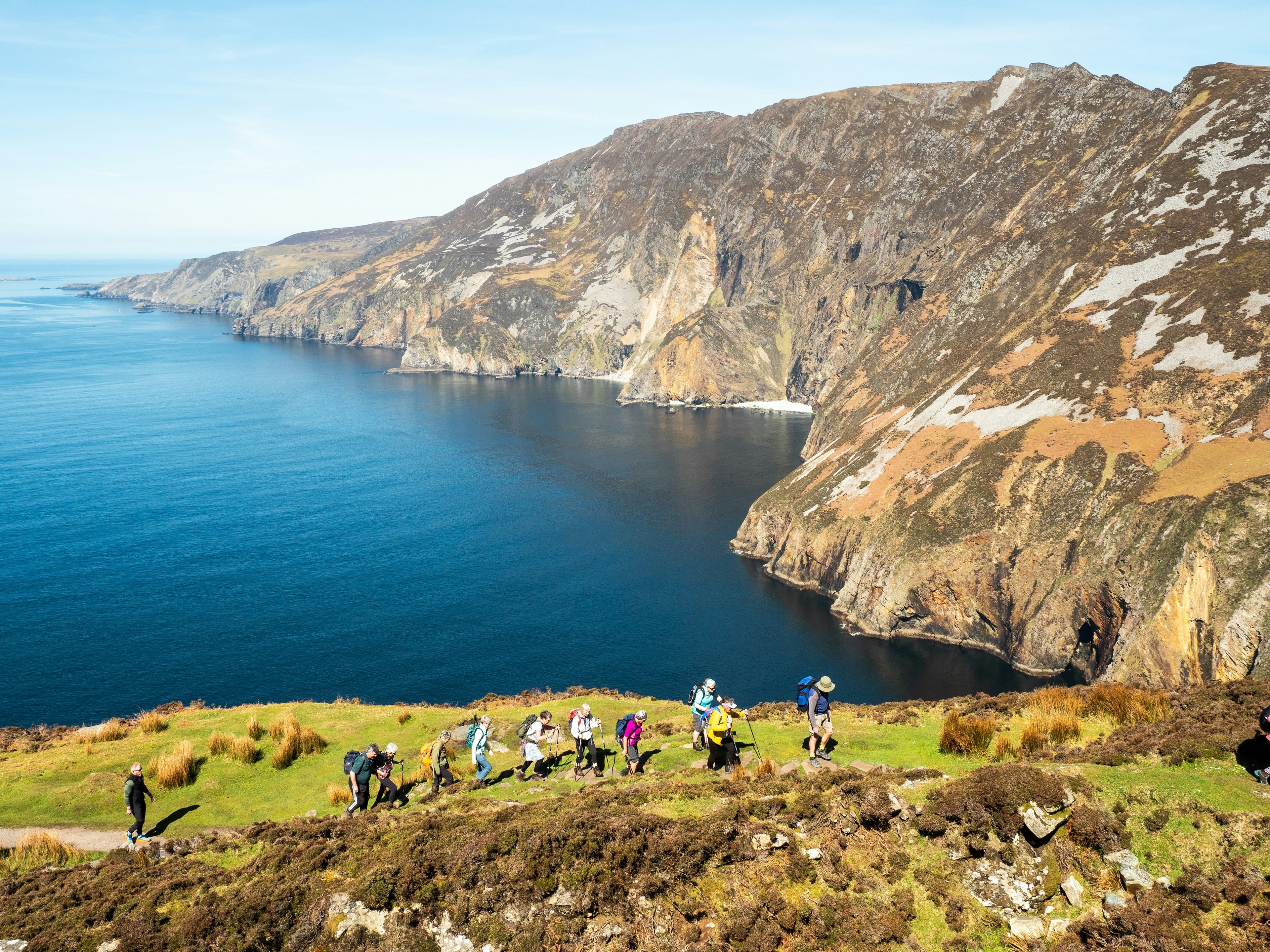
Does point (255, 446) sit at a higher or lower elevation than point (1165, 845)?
lower

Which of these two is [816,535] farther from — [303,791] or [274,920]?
[274,920]

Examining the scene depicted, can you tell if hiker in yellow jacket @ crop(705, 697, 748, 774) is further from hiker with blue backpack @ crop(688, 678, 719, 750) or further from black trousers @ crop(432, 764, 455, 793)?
black trousers @ crop(432, 764, 455, 793)

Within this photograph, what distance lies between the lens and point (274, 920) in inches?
688

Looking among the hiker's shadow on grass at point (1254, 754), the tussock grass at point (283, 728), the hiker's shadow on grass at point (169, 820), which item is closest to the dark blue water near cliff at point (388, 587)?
the tussock grass at point (283, 728)

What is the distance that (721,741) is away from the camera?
24.5m

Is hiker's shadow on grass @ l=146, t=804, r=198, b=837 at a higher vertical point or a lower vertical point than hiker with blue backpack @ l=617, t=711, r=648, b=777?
lower

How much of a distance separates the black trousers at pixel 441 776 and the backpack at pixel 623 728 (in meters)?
5.77

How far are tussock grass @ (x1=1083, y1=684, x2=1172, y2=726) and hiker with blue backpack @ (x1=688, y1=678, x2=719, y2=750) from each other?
11830 millimetres

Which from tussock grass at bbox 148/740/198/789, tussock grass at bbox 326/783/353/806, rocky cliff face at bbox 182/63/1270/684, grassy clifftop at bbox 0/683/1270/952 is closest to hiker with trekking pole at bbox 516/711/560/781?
grassy clifftop at bbox 0/683/1270/952

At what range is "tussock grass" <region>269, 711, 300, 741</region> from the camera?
1192 inches

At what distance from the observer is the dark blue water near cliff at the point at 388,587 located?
76.9m

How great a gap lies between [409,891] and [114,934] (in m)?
6.32

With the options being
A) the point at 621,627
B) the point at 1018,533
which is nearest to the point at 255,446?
the point at 621,627

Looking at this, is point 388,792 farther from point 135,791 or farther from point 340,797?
point 135,791
